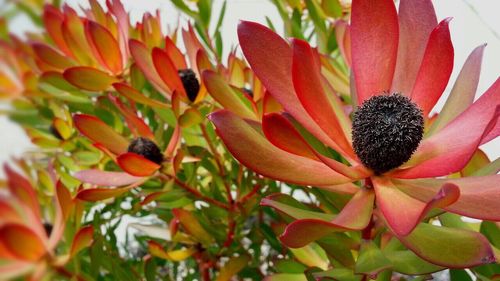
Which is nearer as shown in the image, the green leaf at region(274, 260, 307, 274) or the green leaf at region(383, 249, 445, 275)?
the green leaf at region(383, 249, 445, 275)

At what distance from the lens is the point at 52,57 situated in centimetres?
97

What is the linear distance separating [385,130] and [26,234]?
34 centimetres

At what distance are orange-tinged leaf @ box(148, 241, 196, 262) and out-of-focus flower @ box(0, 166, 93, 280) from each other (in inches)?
11.0

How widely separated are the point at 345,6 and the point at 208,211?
44cm

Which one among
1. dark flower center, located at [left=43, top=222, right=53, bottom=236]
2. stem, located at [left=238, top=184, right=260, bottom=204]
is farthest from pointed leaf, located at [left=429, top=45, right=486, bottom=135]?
dark flower center, located at [left=43, top=222, right=53, bottom=236]

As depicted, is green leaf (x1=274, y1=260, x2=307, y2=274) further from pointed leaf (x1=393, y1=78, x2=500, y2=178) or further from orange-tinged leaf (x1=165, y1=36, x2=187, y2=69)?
orange-tinged leaf (x1=165, y1=36, x2=187, y2=69)

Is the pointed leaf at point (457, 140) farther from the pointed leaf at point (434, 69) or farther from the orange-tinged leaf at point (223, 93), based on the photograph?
the orange-tinged leaf at point (223, 93)

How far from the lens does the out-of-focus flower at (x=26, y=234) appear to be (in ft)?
1.53

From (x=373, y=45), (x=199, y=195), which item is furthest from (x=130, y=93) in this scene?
(x=373, y=45)

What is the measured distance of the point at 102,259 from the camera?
2.38 feet

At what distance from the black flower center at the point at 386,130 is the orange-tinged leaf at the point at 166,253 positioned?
0.38 meters

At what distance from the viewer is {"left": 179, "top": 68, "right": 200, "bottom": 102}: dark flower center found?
86 cm

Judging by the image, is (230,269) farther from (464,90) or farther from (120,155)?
(464,90)

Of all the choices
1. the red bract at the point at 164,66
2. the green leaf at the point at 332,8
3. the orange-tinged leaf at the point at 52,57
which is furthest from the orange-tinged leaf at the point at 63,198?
the green leaf at the point at 332,8
